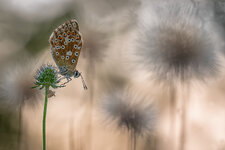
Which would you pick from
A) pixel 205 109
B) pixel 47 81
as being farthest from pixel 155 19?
pixel 47 81

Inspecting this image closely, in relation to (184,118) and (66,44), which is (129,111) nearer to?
(184,118)

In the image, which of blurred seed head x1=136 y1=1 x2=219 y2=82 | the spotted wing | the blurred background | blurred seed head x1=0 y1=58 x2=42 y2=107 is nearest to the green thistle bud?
the spotted wing

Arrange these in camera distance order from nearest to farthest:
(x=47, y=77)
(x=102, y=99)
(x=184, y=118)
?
(x=47, y=77)
(x=184, y=118)
(x=102, y=99)

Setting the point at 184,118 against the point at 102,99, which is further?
the point at 102,99

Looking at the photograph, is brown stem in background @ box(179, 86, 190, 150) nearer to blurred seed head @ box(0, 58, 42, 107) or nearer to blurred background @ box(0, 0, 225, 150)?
blurred background @ box(0, 0, 225, 150)

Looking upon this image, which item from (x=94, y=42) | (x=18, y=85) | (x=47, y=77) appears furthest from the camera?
(x=94, y=42)

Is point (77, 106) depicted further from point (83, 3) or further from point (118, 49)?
point (83, 3)

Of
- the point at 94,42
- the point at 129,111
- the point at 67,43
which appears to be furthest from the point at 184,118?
the point at 94,42
